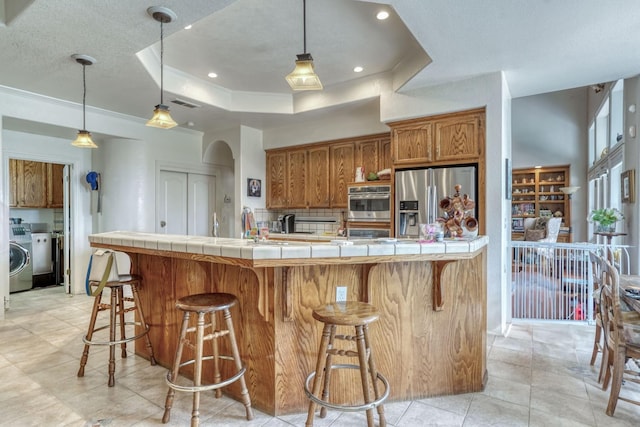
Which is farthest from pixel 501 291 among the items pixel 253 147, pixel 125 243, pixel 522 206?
pixel 522 206

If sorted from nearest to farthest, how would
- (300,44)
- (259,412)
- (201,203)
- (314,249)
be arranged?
(314,249) → (259,412) → (300,44) → (201,203)

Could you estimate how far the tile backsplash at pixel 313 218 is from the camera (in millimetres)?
5301

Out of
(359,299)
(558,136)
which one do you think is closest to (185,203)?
(359,299)

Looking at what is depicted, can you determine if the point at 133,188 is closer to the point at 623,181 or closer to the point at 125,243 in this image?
the point at 125,243

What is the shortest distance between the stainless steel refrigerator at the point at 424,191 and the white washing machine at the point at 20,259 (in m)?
5.43

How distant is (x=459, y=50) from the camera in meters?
2.90

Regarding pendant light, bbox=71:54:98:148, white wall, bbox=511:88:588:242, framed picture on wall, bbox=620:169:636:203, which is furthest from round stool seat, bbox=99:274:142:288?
white wall, bbox=511:88:588:242

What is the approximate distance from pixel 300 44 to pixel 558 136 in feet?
26.9

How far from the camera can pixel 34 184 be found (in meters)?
5.59

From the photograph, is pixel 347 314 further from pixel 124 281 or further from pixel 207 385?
pixel 124 281

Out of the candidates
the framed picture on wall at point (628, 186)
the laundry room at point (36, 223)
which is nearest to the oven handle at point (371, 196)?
the framed picture on wall at point (628, 186)

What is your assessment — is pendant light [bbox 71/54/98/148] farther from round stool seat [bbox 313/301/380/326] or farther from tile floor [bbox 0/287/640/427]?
round stool seat [bbox 313/301/380/326]

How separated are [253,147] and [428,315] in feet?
13.7

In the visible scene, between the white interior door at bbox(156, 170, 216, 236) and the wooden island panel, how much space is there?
347 cm
